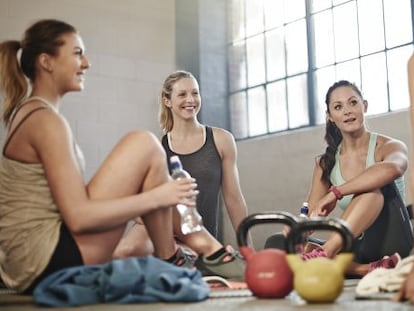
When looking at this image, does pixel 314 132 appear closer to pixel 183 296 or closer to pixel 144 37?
pixel 144 37

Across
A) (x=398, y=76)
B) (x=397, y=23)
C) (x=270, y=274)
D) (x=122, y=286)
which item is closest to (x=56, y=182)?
(x=122, y=286)

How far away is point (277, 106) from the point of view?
414cm

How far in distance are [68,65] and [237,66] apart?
2.83 m

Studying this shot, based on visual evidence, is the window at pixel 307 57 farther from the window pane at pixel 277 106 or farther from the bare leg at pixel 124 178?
the bare leg at pixel 124 178

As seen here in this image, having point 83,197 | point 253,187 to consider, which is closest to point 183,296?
point 83,197

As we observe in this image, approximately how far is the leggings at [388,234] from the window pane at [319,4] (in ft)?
5.91

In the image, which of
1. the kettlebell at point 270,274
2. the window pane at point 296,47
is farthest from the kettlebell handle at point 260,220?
the window pane at point 296,47

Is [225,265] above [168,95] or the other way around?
the other way around

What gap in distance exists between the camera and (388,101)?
3.46m

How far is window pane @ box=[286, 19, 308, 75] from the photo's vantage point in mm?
4004

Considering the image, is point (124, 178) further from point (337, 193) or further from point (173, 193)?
point (337, 193)

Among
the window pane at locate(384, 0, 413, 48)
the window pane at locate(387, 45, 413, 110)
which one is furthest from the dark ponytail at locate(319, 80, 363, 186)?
the window pane at locate(384, 0, 413, 48)

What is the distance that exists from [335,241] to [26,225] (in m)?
1.06

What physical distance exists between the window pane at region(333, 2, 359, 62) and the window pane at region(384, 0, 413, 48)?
0.22 metres
